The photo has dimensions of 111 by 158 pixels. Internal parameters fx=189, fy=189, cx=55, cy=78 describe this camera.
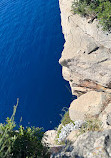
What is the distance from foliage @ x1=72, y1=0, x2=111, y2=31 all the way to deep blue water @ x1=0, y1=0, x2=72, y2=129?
881 centimetres

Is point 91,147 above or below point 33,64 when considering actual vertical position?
above

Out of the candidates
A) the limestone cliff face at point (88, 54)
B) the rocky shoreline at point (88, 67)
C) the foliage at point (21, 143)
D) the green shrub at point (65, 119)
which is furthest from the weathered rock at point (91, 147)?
the green shrub at point (65, 119)

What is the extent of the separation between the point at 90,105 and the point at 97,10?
273 inches

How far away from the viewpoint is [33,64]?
25219 mm

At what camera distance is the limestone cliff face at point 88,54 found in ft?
44.1

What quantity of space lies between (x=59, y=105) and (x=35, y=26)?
51.4 feet

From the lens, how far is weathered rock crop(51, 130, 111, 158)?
6.67m

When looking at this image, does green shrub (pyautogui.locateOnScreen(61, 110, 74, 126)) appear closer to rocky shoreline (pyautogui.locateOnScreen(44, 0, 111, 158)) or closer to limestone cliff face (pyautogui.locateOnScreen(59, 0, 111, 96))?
rocky shoreline (pyautogui.locateOnScreen(44, 0, 111, 158))

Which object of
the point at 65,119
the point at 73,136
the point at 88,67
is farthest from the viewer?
the point at 65,119

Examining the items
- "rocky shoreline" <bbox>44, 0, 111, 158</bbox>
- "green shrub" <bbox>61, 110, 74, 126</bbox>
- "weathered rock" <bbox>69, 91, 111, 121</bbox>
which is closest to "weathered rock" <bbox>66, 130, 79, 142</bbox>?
"rocky shoreline" <bbox>44, 0, 111, 158</bbox>

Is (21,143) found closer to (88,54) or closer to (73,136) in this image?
(73,136)

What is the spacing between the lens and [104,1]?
13164 millimetres

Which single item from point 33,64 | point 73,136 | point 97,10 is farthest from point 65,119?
point 33,64

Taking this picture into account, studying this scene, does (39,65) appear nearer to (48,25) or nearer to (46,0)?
(48,25)
